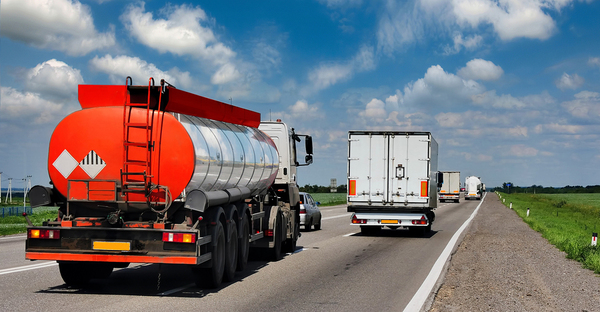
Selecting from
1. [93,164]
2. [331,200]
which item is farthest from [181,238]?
[331,200]

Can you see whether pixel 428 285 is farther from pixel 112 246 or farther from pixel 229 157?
pixel 112 246

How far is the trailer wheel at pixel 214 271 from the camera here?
→ 372 inches

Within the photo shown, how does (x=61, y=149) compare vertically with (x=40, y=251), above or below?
above

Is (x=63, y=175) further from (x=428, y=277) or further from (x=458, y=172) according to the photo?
(x=458, y=172)

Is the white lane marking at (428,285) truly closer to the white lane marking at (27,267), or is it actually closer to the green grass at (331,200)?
the white lane marking at (27,267)

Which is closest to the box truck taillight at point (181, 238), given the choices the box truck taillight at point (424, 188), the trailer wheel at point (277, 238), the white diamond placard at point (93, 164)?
the white diamond placard at point (93, 164)

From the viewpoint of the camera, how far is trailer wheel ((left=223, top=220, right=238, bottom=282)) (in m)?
10.2

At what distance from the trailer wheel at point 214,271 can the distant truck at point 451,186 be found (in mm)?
64739

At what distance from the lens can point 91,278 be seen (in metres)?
10.3

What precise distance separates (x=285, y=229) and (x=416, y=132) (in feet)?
25.0

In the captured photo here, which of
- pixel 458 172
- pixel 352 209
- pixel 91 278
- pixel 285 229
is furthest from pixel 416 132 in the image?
pixel 458 172

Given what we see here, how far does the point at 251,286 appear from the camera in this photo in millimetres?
9922

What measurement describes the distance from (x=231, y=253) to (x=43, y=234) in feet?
9.87

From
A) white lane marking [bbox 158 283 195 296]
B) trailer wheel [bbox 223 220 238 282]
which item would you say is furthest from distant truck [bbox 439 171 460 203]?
white lane marking [bbox 158 283 195 296]
